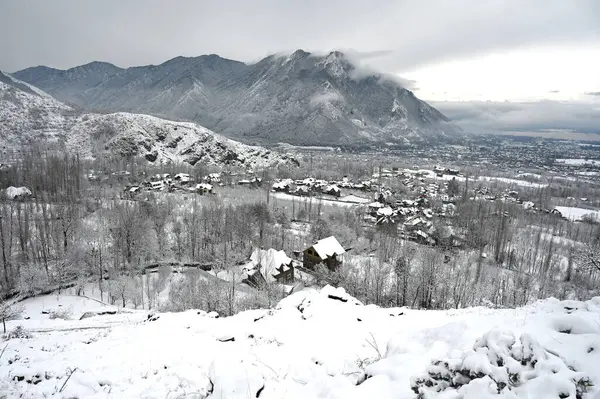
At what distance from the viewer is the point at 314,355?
11.5 m

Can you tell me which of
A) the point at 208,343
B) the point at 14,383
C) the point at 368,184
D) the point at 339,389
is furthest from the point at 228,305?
the point at 368,184

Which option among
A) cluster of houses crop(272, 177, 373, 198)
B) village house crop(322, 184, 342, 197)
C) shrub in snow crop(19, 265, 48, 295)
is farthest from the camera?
village house crop(322, 184, 342, 197)

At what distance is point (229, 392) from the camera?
8531mm

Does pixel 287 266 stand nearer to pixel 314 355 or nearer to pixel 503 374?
pixel 314 355

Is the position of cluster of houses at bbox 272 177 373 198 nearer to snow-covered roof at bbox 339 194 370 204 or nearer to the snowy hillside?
snow-covered roof at bbox 339 194 370 204

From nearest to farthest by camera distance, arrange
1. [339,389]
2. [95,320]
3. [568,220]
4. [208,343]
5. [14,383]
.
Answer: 1. [339,389]
2. [14,383]
3. [208,343]
4. [95,320]
5. [568,220]

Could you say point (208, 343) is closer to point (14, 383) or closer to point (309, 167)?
point (14, 383)

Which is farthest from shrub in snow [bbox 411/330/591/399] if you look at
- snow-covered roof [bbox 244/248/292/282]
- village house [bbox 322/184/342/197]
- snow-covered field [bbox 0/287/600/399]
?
village house [bbox 322/184/342/197]

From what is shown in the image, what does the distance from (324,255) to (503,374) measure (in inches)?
1423

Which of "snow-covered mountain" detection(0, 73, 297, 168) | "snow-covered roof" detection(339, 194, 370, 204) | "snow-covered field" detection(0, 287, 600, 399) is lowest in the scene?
"snow-covered roof" detection(339, 194, 370, 204)

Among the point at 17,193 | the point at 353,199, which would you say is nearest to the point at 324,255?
the point at 353,199

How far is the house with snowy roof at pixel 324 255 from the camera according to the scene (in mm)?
41844

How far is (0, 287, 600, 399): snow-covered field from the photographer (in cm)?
611

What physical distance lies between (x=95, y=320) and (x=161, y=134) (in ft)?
386
